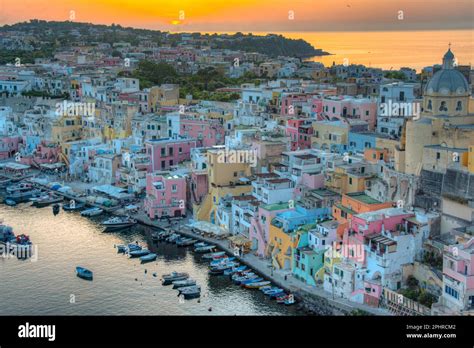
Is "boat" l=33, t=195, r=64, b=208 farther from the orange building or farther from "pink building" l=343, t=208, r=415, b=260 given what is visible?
"pink building" l=343, t=208, r=415, b=260

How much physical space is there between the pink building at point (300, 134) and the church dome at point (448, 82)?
15.1ft

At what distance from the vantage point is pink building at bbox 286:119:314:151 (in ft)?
57.4

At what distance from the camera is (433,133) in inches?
489

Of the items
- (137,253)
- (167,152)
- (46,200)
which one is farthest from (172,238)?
(46,200)

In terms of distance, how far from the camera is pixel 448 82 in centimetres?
1312

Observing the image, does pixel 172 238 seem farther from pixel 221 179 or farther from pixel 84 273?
pixel 84 273

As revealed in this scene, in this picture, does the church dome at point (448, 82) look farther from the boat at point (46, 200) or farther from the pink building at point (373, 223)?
the boat at point (46, 200)

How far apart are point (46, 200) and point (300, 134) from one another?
6.80 metres

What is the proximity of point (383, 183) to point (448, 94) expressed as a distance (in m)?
2.21

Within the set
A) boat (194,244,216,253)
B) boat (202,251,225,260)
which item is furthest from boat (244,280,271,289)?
boat (194,244,216,253)

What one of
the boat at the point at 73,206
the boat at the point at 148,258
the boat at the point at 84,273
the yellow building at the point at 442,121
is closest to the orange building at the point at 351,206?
the yellow building at the point at 442,121

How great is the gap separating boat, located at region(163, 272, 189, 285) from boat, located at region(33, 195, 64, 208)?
6833 mm

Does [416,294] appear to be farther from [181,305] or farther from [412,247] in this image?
[181,305]
